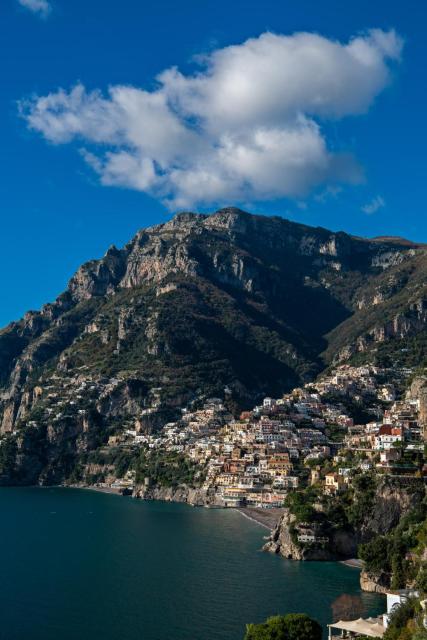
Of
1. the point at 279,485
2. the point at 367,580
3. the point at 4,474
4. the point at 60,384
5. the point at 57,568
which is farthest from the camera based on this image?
the point at 60,384

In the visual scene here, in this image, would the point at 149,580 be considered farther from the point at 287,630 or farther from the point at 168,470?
the point at 168,470

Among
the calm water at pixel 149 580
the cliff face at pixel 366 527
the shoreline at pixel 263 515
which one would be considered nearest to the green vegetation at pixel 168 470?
the shoreline at pixel 263 515

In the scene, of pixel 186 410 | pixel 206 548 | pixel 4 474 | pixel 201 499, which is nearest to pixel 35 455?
pixel 4 474

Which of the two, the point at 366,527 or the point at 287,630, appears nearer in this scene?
the point at 287,630

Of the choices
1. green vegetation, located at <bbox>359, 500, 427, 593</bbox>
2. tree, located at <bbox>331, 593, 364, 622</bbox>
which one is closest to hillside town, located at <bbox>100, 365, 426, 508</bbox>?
green vegetation, located at <bbox>359, 500, 427, 593</bbox>

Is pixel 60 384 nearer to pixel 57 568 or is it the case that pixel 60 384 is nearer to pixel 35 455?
pixel 35 455

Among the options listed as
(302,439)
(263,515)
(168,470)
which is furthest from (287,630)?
(168,470)

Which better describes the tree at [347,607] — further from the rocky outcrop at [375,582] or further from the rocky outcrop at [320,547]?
the rocky outcrop at [320,547]

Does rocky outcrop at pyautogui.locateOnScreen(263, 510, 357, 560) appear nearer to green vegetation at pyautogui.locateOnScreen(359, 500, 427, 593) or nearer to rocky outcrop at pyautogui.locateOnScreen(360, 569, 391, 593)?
green vegetation at pyautogui.locateOnScreen(359, 500, 427, 593)
